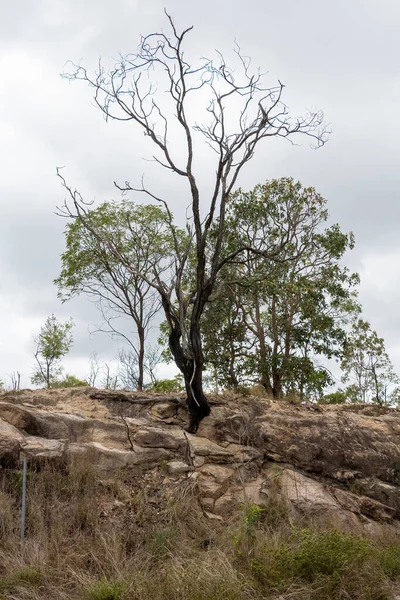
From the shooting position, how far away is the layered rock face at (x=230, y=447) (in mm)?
11070

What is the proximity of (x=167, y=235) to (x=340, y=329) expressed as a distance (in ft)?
21.9

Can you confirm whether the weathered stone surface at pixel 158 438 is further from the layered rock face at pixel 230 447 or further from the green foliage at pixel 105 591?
the green foliage at pixel 105 591

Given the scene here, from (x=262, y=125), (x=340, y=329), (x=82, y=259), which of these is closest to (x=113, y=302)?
(x=82, y=259)

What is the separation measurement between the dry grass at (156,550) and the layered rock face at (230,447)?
0.38m

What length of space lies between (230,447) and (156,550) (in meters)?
3.07

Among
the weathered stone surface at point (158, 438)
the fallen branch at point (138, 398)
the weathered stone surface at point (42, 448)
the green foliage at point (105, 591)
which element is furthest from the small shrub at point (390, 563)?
the weathered stone surface at point (42, 448)

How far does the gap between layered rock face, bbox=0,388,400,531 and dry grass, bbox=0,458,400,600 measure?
378 millimetres

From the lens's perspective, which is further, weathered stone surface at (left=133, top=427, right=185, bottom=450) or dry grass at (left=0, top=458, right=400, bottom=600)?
weathered stone surface at (left=133, top=427, right=185, bottom=450)

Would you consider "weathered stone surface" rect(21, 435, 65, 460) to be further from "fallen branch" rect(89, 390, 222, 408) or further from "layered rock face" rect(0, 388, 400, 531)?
"fallen branch" rect(89, 390, 222, 408)

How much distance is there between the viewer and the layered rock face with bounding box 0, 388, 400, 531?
1107 cm

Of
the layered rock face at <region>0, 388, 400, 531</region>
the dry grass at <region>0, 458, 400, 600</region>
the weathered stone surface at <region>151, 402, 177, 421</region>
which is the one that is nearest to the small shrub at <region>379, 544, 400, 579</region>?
the dry grass at <region>0, 458, 400, 600</region>

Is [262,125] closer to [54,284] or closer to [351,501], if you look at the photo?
[351,501]

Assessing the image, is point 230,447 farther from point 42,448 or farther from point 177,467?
point 42,448

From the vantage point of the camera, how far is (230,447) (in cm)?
1212
